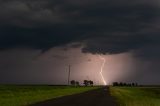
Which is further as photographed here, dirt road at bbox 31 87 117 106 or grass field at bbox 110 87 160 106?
grass field at bbox 110 87 160 106

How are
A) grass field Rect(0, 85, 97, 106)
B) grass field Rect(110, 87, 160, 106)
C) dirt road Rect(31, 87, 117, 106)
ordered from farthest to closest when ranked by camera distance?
grass field Rect(110, 87, 160, 106) < grass field Rect(0, 85, 97, 106) < dirt road Rect(31, 87, 117, 106)

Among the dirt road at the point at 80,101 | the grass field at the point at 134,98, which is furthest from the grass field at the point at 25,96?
the grass field at the point at 134,98

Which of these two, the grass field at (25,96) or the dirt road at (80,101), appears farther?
the grass field at (25,96)

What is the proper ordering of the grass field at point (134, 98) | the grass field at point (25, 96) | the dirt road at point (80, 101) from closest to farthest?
the dirt road at point (80, 101) < the grass field at point (25, 96) < the grass field at point (134, 98)

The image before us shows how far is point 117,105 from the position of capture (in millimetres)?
34688

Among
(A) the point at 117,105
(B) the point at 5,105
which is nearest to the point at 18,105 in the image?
(B) the point at 5,105

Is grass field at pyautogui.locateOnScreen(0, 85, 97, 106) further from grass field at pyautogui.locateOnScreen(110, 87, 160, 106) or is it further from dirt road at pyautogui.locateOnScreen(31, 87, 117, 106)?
grass field at pyautogui.locateOnScreen(110, 87, 160, 106)

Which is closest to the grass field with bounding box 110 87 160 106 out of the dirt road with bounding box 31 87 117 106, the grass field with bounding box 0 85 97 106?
the dirt road with bounding box 31 87 117 106

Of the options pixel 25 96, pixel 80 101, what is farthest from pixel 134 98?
pixel 80 101

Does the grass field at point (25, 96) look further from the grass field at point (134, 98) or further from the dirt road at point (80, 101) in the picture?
the grass field at point (134, 98)

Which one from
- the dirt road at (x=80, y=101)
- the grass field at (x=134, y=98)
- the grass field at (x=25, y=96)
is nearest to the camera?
the dirt road at (x=80, y=101)

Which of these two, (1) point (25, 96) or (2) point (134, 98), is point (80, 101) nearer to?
(1) point (25, 96)

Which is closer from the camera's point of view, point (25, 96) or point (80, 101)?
point (80, 101)

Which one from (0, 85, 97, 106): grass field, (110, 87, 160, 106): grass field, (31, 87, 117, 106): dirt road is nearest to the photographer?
(31, 87, 117, 106): dirt road
